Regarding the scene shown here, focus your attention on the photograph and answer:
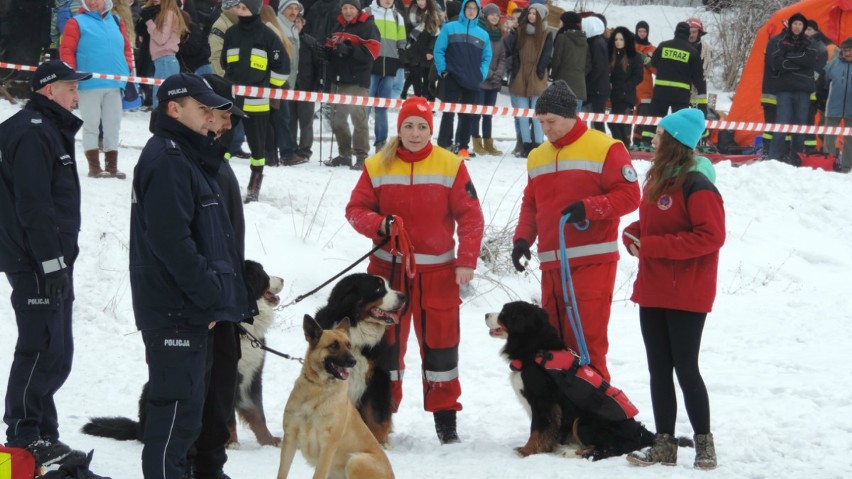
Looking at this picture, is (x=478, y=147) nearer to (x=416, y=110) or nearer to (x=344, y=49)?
(x=344, y=49)

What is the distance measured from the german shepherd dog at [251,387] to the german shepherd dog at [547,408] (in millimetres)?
1347

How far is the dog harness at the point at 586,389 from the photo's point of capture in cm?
529

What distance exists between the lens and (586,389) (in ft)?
17.4

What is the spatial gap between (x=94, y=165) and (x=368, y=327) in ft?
15.6

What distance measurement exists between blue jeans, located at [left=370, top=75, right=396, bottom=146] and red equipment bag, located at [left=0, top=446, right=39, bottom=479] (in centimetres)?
807

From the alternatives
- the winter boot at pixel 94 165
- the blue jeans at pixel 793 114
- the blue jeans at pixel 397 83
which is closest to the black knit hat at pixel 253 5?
the winter boot at pixel 94 165

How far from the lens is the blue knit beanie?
4.80 metres

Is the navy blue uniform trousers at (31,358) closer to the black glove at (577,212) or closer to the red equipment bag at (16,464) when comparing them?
the red equipment bag at (16,464)

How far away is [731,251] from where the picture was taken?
10.1 m

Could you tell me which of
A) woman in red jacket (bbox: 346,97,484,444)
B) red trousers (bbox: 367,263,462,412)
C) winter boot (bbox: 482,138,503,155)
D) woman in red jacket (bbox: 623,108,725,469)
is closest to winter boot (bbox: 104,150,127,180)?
woman in red jacket (bbox: 346,97,484,444)

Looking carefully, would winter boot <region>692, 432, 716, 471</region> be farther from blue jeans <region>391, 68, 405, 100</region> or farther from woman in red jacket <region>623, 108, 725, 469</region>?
blue jeans <region>391, 68, 405, 100</region>

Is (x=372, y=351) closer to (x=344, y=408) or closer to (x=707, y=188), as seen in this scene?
(x=344, y=408)

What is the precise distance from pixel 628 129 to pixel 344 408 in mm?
10808

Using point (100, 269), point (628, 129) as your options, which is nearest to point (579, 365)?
point (100, 269)
